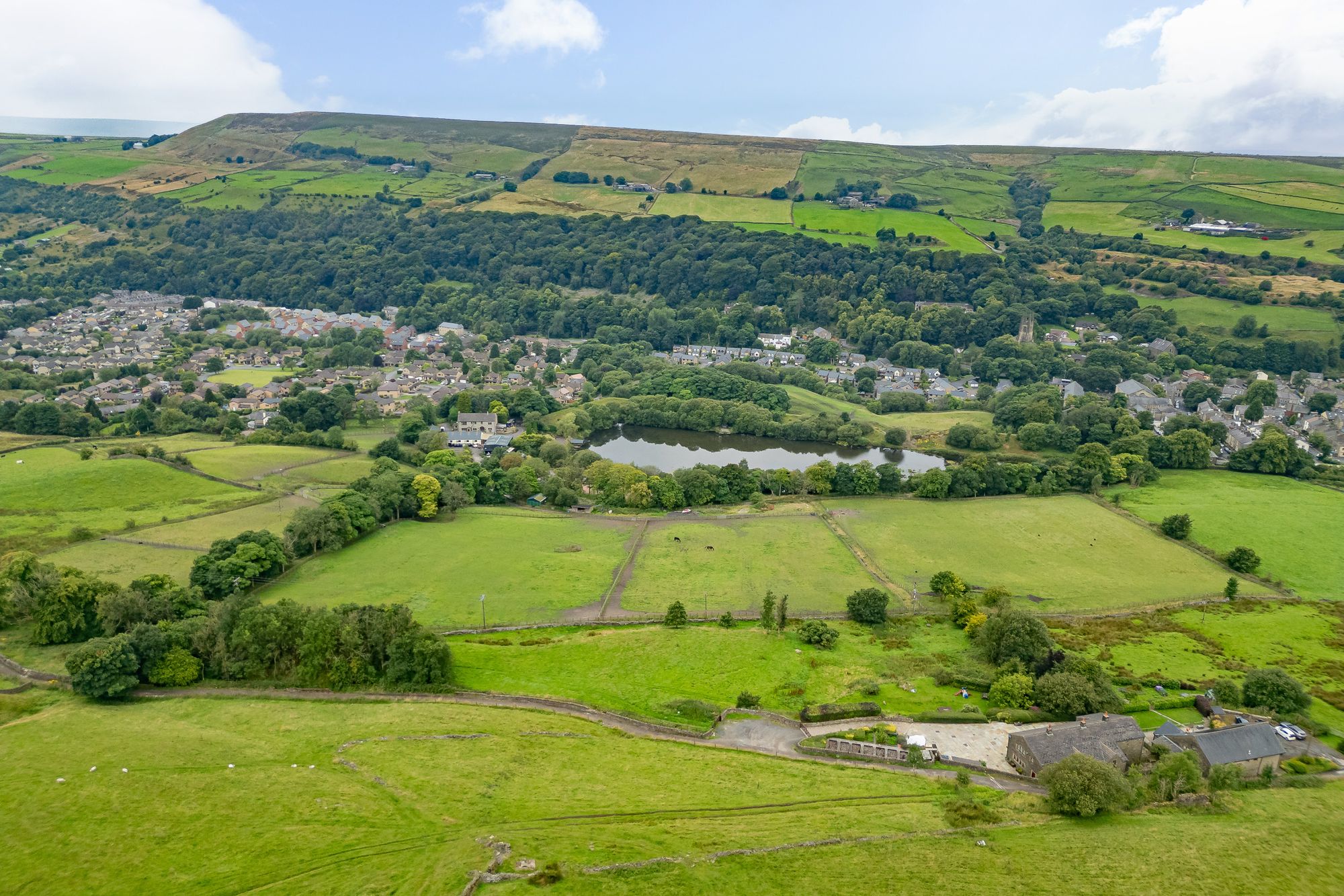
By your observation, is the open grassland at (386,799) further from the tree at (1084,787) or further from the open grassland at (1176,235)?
the open grassland at (1176,235)

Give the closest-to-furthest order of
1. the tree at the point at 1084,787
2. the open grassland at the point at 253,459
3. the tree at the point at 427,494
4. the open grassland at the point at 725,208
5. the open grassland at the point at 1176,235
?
the tree at the point at 1084,787, the tree at the point at 427,494, the open grassland at the point at 253,459, the open grassland at the point at 1176,235, the open grassland at the point at 725,208

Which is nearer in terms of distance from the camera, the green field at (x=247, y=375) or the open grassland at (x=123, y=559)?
the open grassland at (x=123, y=559)

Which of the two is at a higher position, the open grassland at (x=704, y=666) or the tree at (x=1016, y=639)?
the tree at (x=1016, y=639)

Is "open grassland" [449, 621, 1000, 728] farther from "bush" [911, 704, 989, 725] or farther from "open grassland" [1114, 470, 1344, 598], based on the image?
"open grassland" [1114, 470, 1344, 598]

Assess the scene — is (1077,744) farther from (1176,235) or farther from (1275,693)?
(1176,235)

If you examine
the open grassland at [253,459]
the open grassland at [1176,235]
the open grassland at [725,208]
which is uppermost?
the open grassland at [725,208]

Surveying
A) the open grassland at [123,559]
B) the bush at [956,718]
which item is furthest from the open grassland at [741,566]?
the open grassland at [123,559]

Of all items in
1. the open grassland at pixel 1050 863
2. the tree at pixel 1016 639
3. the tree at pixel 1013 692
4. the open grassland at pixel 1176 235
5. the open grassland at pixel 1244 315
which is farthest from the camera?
the open grassland at pixel 1176 235

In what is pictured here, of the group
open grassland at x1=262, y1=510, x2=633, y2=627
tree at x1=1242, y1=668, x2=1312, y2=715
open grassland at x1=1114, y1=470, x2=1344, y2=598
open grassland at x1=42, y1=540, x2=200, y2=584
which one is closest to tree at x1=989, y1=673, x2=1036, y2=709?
tree at x1=1242, y1=668, x2=1312, y2=715
